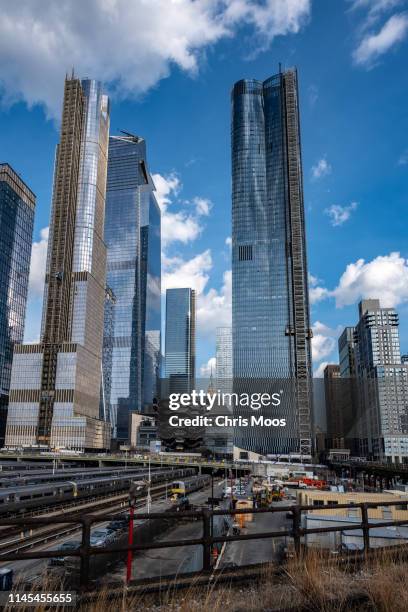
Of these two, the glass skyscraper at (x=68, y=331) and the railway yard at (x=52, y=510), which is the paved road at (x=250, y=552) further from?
the glass skyscraper at (x=68, y=331)

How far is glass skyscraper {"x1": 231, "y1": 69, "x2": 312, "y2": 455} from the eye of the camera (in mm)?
177500

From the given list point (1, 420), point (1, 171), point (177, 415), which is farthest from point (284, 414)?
point (1, 171)

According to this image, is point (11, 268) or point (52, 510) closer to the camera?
point (52, 510)

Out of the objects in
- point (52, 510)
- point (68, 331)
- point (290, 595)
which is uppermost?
point (68, 331)

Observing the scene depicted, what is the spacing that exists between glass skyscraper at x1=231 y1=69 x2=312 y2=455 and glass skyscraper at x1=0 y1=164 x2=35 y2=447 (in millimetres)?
88639

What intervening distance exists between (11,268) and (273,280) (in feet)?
347

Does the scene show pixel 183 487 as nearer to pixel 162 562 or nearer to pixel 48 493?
pixel 48 493

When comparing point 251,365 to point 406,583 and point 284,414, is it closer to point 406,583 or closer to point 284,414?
point 284,414

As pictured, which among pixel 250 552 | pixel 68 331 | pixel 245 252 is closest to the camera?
pixel 250 552

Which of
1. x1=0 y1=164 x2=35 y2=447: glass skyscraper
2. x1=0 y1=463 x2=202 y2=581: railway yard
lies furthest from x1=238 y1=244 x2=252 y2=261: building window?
x1=0 y1=463 x2=202 y2=581: railway yard

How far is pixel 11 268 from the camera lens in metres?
188

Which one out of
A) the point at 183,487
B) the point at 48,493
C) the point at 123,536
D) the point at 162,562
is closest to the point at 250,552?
the point at 162,562

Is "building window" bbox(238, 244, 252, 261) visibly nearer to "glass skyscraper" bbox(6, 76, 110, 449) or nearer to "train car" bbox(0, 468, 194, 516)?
"glass skyscraper" bbox(6, 76, 110, 449)

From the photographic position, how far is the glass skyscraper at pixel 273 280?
Result: 582ft
